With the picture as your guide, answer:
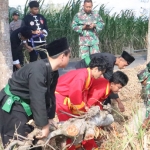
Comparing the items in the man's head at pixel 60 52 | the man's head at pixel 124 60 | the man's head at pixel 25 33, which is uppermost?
the man's head at pixel 60 52

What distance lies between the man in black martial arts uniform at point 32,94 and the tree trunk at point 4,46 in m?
1.72

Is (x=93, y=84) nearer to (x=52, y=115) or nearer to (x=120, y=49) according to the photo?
(x=52, y=115)

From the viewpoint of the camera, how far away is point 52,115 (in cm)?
338

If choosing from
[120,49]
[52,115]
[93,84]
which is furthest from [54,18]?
[52,115]

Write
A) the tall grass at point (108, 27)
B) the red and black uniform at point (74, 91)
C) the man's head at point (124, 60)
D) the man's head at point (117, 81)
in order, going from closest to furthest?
the red and black uniform at point (74, 91) < the man's head at point (117, 81) < the man's head at point (124, 60) < the tall grass at point (108, 27)

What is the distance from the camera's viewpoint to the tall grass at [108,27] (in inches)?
430

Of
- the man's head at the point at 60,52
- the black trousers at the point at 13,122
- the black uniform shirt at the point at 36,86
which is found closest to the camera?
the black uniform shirt at the point at 36,86

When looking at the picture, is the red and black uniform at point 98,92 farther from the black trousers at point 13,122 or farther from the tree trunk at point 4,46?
the tree trunk at point 4,46

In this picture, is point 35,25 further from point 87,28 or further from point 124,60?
point 124,60

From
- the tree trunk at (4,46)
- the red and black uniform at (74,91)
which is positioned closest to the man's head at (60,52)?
the red and black uniform at (74,91)

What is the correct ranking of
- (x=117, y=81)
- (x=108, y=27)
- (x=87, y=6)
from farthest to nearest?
(x=108, y=27)
(x=87, y=6)
(x=117, y=81)

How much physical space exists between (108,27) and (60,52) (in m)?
9.00

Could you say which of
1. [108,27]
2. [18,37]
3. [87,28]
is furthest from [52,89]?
[108,27]

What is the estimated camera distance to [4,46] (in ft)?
15.8
